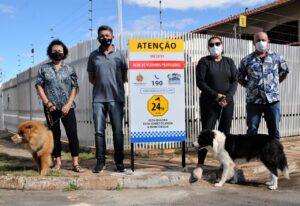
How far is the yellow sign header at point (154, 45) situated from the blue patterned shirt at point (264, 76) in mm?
1201

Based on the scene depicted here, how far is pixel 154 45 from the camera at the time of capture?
6.63m

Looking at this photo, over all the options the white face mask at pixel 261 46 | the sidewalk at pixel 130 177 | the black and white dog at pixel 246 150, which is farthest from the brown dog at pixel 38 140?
the white face mask at pixel 261 46

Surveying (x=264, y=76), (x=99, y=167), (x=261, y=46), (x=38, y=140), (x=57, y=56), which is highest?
(x=261, y=46)

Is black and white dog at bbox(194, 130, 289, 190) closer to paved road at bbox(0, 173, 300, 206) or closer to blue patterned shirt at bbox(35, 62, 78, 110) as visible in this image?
paved road at bbox(0, 173, 300, 206)

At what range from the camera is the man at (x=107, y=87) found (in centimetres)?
642

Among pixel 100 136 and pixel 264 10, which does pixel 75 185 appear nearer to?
pixel 100 136

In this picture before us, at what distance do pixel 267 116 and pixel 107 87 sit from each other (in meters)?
2.57

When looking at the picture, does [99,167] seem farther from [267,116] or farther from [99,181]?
[267,116]

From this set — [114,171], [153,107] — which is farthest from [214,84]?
[114,171]

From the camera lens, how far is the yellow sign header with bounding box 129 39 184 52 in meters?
6.56

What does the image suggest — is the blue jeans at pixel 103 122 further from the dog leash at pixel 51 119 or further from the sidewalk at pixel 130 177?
the dog leash at pixel 51 119

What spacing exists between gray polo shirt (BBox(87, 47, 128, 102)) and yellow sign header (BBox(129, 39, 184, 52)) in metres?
0.29

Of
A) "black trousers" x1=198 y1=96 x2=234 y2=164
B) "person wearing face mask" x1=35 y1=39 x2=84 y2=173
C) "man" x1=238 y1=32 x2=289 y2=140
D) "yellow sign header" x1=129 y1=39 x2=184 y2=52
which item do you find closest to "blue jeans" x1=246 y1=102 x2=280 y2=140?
"man" x1=238 y1=32 x2=289 y2=140

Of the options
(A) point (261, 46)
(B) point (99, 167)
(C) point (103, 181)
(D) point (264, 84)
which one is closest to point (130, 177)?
(C) point (103, 181)
